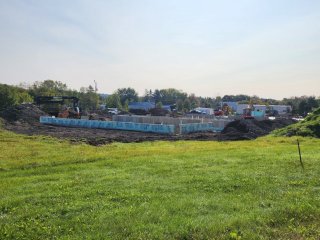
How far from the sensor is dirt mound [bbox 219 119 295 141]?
34188mm

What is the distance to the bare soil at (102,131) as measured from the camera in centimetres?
3338

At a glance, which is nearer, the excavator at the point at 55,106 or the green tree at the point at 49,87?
the excavator at the point at 55,106

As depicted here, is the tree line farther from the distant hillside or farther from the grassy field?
the grassy field

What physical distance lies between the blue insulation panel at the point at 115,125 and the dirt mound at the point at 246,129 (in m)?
6.66

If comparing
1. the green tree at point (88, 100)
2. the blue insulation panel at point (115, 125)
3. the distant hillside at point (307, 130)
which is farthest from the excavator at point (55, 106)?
the green tree at point (88, 100)

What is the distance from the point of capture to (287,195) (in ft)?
28.3

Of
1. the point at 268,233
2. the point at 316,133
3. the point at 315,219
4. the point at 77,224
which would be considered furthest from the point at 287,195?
the point at 316,133

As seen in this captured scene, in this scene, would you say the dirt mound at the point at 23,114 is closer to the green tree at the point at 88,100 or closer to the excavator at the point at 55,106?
the excavator at the point at 55,106

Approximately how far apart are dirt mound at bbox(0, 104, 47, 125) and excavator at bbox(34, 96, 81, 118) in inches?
116

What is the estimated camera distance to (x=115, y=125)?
155ft

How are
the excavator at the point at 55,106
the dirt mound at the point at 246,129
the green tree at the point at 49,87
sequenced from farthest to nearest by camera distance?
the green tree at the point at 49,87
the excavator at the point at 55,106
the dirt mound at the point at 246,129

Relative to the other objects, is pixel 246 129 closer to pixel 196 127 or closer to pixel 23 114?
pixel 196 127

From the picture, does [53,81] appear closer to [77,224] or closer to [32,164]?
[32,164]

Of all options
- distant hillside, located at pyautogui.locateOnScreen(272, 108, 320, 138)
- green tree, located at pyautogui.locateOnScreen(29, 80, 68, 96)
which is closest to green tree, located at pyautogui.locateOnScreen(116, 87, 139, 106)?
green tree, located at pyautogui.locateOnScreen(29, 80, 68, 96)
